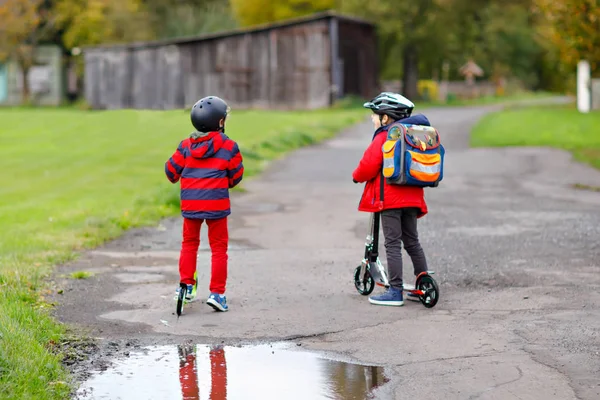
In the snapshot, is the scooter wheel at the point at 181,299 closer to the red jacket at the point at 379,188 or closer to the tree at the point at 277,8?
the red jacket at the point at 379,188

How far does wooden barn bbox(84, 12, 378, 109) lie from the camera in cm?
4662

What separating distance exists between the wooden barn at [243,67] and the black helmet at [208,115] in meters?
38.4

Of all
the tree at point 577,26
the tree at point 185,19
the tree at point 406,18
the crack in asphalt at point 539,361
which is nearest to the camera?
the crack in asphalt at point 539,361

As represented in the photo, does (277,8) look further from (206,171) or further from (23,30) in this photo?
(206,171)

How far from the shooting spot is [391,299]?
8.38 metres

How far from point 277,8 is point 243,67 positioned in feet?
58.2

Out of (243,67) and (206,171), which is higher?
(243,67)

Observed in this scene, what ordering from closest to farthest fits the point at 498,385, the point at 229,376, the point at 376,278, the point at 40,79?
the point at 498,385
the point at 229,376
the point at 376,278
the point at 40,79

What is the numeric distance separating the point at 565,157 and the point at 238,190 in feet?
26.6

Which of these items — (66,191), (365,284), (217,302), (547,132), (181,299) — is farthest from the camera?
(547,132)

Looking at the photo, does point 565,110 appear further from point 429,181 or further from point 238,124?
point 429,181

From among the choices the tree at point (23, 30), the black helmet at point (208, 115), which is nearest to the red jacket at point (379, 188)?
the black helmet at point (208, 115)

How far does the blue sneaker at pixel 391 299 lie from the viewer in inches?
329

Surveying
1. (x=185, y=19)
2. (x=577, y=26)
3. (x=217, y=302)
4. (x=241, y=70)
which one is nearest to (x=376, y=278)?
(x=217, y=302)
